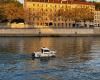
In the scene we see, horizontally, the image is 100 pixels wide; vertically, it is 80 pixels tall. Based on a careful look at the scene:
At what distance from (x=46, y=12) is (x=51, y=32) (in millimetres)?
33151

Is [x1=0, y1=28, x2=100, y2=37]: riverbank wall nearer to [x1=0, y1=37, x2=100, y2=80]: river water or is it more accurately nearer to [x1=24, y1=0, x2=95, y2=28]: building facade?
[x1=24, y1=0, x2=95, y2=28]: building facade

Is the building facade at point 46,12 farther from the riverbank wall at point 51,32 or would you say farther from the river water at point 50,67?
the river water at point 50,67

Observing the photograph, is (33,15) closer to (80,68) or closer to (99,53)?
(99,53)

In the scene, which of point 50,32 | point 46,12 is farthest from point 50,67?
point 46,12

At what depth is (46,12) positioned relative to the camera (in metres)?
134

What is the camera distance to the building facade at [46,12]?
4869 inches

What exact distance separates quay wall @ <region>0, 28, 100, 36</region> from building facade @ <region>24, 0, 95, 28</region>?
46.1 feet

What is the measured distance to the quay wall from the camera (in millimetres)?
97188

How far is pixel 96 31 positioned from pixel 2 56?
5794 centimetres

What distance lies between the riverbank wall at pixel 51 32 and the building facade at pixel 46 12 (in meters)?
14.0

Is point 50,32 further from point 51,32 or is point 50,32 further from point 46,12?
point 46,12

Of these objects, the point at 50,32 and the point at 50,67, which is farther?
the point at 50,32

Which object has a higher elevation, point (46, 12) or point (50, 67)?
point (50, 67)

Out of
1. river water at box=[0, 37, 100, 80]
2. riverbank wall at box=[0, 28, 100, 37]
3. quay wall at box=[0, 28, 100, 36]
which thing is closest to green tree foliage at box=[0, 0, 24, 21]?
riverbank wall at box=[0, 28, 100, 37]
